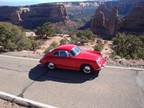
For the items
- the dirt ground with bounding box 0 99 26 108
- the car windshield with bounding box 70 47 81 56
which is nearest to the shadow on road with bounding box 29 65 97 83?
the car windshield with bounding box 70 47 81 56

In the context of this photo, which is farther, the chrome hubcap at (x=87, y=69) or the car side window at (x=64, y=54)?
the car side window at (x=64, y=54)

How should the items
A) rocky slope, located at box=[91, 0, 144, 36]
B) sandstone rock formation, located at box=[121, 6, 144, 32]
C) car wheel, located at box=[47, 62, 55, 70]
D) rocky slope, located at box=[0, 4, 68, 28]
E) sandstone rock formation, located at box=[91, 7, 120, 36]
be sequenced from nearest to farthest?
car wheel, located at box=[47, 62, 55, 70], sandstone rock formation, located at box=[121, 6, 144, 32], rocky slope, located at box=[91, 0, 144, 36], sandstone rock formation, located at box=[91, 7, 120, 36], rocky slope, located at box=[0, 4, 68, 28]

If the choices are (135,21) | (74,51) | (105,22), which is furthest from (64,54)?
(105,22)

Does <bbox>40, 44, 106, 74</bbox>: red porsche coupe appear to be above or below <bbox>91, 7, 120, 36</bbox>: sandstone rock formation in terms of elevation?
above

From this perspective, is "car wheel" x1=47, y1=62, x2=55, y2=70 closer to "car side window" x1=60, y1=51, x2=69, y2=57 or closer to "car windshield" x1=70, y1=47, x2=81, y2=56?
"car side window" x1=60, y1=51, x2=69, y2=57

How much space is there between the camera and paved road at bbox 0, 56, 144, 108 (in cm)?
870

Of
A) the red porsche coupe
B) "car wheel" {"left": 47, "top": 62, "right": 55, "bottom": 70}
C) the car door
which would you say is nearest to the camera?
the red porsche coupe

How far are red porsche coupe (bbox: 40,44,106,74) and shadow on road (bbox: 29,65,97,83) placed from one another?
23 centimetres

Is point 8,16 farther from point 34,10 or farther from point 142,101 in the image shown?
point 142,101

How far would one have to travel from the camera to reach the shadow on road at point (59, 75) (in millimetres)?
10712

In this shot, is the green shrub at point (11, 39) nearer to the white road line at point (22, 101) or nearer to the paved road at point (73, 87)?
the paved road at point (73, 87)

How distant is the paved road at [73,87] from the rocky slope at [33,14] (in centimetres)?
8984

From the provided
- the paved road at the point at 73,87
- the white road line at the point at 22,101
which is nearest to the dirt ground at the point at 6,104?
the white road line at the point at 22,101

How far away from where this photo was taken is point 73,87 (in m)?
9.95
